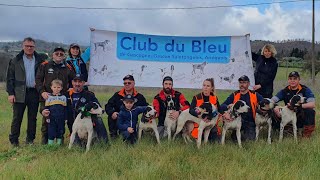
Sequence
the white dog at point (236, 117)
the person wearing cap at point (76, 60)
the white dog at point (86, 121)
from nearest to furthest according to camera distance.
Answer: the white dog at point (86, 121) < the white dog at point (236, 117) < the person wearing cap at point (76, 60)

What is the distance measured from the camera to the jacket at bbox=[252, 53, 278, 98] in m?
8.71

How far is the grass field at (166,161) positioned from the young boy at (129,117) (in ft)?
0.87

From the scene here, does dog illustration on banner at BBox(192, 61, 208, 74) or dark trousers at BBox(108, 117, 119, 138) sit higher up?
dog illustration on banner at BBox(192, 61, 208, 74)

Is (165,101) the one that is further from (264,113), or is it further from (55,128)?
(55,128)

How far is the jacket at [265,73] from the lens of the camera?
8.71 metres

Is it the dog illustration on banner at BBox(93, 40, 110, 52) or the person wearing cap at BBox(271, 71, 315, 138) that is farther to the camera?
the dog illustration on banner at BBox(93, 40, 110, 52)

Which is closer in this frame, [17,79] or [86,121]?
[86,121]

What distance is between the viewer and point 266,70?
8.76 meters

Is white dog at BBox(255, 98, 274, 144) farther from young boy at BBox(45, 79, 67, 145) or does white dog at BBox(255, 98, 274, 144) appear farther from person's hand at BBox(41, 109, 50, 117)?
person's hand at BBox(41, 109, 50, 117)

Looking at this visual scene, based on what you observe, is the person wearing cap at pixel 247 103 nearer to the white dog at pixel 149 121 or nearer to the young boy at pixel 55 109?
the white dog at pixel 149 121

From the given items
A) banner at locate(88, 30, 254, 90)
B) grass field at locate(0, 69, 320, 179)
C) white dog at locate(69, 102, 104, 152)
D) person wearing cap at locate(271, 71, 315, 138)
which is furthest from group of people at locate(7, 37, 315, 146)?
banner at locate(88, 30, 254, 90)

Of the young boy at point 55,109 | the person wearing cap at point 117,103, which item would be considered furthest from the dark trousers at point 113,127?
the young boy at point 55,109

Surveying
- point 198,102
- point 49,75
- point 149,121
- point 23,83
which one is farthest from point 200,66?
point 23,83

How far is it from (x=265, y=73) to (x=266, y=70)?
0.08m
